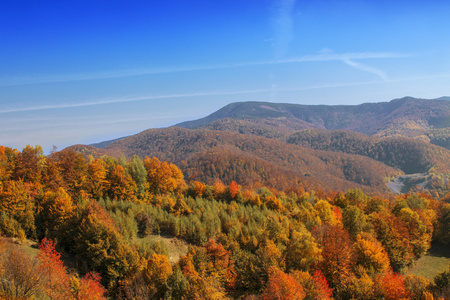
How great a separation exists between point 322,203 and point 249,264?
1163 inches

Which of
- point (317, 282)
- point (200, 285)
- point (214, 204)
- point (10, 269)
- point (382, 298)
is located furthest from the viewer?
point (214, 204)

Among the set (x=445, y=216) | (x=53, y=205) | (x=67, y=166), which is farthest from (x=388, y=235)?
(x=67, y=166)

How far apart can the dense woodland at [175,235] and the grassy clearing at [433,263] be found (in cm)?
159

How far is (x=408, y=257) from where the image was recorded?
48.9m

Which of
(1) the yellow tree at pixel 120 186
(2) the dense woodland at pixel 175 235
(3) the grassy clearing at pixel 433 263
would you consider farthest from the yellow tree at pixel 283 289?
(1) the yellow tree at pixel 120 186

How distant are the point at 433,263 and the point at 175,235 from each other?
51152mm

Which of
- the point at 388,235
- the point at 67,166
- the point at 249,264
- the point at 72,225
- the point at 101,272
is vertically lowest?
the point at 388,235

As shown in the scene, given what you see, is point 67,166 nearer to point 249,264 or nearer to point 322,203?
point 249,264

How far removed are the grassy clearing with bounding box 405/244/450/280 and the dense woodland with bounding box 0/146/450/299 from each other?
159cm

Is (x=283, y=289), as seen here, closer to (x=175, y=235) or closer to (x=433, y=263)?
(x=175, y=235)

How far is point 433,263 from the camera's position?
51781 millimetres

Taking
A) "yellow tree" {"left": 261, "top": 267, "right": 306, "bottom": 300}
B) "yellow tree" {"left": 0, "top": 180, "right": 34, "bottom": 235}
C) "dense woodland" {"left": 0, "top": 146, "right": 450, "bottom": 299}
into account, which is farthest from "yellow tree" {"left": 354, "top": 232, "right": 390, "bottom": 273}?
"yellow tree" {"left": 0, "top": 180, "right": 34, "bottom": 235}

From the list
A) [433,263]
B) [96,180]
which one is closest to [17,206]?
[96,180]

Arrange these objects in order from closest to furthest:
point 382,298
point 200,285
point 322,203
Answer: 1. point 200,285
2. point 382,298
3. point 322,203
